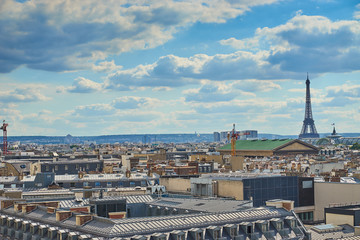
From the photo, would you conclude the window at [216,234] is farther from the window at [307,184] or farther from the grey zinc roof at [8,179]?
the grey zinc roof at [8,179]

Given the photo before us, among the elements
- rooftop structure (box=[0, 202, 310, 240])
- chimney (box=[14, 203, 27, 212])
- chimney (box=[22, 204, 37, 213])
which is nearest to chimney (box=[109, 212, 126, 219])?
rooftop structure (box=[0, 202, 310, 240])

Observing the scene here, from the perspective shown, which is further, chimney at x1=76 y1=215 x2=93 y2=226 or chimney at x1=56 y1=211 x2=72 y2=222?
chimney at x1=56 y1=211 x2=72 y2=222

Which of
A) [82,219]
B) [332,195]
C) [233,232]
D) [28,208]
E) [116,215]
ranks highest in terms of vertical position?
[82,219]

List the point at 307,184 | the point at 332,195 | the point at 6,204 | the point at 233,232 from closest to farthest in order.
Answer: the point at 233,232 < the point at 6,204 < the point at 332,195 < the point at 307,184

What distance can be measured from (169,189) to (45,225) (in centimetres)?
4321

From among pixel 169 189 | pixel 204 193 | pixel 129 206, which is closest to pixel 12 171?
pixel 169 189

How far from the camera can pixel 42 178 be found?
104125 mm

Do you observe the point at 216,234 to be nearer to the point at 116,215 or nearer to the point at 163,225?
the point at 163,225

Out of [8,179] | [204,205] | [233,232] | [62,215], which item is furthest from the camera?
[8,179]

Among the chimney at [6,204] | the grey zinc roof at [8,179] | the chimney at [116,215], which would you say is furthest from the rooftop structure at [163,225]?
the grey zinc roof at [8,179]

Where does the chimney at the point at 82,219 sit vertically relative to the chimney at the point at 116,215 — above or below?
above

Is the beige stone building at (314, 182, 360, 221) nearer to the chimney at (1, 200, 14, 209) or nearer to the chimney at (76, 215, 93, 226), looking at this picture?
the chimney at (1, 200, 14, 209)

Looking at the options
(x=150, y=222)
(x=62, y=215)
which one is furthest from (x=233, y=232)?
(x=62, y=215)

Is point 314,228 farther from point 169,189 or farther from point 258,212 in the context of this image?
point 169,189
